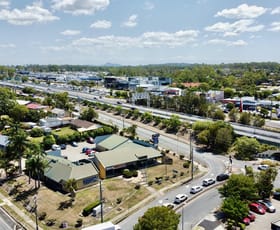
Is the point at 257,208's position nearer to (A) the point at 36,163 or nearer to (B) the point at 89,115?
(A) the point at 36,163

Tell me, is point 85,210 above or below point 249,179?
below

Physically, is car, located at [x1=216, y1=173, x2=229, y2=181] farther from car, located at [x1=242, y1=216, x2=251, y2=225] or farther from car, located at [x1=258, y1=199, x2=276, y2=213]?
car, located at [x1=242, y1=216, x2=251, y2=225]

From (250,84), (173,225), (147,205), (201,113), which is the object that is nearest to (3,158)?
(147,205)

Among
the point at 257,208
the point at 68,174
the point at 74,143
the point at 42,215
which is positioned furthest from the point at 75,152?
the point at 257,208

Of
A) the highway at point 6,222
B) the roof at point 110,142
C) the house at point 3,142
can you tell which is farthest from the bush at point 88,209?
the house at point 3,142

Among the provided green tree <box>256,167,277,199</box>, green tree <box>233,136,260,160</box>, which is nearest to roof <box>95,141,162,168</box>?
green tree <box>233,136,260,160</box>

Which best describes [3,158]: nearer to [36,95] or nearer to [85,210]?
[85,210]

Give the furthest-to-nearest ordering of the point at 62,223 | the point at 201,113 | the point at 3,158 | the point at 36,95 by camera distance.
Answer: the point at 36,95, the point at 201,113, the point at 3,158, the point at 62,223
